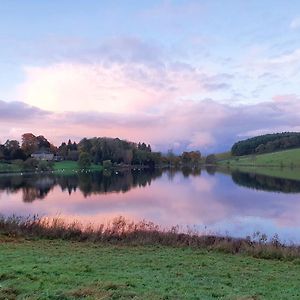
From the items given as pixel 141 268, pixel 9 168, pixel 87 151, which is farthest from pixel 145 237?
pixel 87 151

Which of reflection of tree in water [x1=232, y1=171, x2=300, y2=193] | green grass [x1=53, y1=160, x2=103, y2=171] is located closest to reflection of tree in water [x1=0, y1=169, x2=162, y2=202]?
reflection of tree in water [x1=232, y1=171, x2=300, y2=193]

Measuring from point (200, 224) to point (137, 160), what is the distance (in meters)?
131

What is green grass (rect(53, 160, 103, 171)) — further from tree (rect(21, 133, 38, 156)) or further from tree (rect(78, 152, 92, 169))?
tree (rect(21, 133, 38, 156))

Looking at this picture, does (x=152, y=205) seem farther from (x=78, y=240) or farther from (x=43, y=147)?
(x=43, y=147)

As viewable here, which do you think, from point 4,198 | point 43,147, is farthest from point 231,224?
point 43,147

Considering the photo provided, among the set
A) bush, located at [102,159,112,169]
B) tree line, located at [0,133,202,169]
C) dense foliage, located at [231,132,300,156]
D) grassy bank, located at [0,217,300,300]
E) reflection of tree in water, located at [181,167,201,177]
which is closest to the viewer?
grassy bank, located at [0,217,300,300]

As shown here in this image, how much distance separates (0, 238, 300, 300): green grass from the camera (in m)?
7.14

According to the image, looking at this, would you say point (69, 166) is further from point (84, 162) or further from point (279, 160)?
point (279, 160)

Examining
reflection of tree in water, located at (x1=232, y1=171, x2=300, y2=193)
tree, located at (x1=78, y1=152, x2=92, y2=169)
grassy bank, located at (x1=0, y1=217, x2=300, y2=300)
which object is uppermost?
tree, located at (x1=78, y1=152, x2=92, y2=169)

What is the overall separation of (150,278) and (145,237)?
11.1 m

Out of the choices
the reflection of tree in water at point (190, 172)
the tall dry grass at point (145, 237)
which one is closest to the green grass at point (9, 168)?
the reflection of tree in water at point (190, 172)

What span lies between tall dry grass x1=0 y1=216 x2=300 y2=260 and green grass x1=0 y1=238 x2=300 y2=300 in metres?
2.50

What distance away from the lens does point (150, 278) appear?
31.0 feet

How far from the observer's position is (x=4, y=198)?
169 ft
